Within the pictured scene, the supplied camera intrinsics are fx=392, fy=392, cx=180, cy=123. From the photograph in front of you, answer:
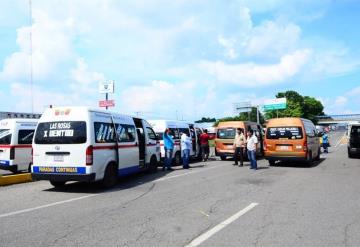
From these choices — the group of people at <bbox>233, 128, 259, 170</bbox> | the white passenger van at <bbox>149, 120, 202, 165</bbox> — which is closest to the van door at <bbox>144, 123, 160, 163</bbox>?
the white passenger van at <bbox>149, 120, 202, 165</bbox>

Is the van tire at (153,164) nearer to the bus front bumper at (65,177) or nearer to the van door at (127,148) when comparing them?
the van door at (127,148)

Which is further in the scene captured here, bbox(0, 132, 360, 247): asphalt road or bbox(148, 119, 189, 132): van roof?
bbox(148, 119, 189, 132): van roof

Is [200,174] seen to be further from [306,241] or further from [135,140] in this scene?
[306,241]

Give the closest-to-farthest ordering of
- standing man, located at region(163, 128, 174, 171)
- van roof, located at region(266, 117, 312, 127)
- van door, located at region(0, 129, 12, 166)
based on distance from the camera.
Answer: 1. van door, located at region(0, 129, 12, 166)
2. standing man, located at region(163, 128, 174, 171)
3. van roof, located at region(266, 117, 312, 127)

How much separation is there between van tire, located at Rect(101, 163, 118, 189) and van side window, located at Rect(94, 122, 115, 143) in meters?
0.76

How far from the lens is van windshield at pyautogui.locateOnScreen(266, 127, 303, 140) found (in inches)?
673

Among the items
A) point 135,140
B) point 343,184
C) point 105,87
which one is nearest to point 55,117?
point 135,140

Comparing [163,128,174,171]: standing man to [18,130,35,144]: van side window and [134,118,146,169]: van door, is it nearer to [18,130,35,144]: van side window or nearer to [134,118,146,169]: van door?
[134,118,146,169]: van door

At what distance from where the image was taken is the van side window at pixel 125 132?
39.4ft

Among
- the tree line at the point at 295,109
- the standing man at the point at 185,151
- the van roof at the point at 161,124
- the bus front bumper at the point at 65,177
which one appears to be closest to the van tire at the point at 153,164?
the standing man at the point at 185,151

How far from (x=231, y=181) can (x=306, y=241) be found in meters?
6.58

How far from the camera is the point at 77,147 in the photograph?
10273 mm

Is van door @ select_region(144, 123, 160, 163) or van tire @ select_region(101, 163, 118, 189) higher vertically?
van door @ select_region(144, 123, 160, 163)

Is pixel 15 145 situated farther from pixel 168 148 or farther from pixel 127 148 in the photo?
pixel 168 148
